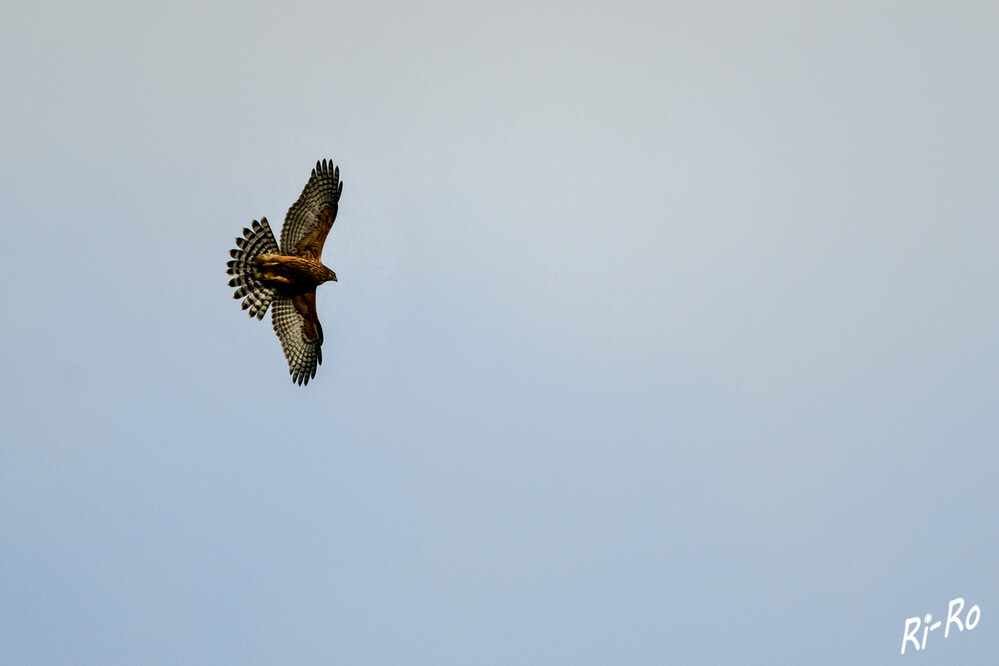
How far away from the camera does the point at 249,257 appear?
2938 centimetres

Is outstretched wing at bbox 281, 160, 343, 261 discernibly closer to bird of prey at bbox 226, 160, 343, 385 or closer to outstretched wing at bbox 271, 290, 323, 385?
bird of prey at bbox 226, 160, 343, 385

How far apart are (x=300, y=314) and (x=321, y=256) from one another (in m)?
1.19

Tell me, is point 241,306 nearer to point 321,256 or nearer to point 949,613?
point 321,256

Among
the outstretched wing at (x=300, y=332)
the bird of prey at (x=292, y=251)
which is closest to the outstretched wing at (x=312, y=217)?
the bird of prey at (x=292, y=251)

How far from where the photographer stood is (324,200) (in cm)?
2941

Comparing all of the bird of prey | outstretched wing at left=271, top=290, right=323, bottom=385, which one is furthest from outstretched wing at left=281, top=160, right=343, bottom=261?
outstretched wing at left=271, top=290, right=323, bottom=385

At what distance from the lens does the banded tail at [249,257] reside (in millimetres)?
29312

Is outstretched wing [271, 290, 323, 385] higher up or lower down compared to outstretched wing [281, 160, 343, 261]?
lower down

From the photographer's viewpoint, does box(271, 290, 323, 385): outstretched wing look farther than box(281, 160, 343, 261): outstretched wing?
Yes

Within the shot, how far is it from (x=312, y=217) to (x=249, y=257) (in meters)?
1.15

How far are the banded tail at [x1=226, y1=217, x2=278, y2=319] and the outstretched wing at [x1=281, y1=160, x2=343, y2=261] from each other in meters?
0.25

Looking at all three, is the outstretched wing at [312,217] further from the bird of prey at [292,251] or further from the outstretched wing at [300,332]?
the outstretched wing at [300,332]

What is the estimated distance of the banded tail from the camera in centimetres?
2931

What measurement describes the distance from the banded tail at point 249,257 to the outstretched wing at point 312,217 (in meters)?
0.25
